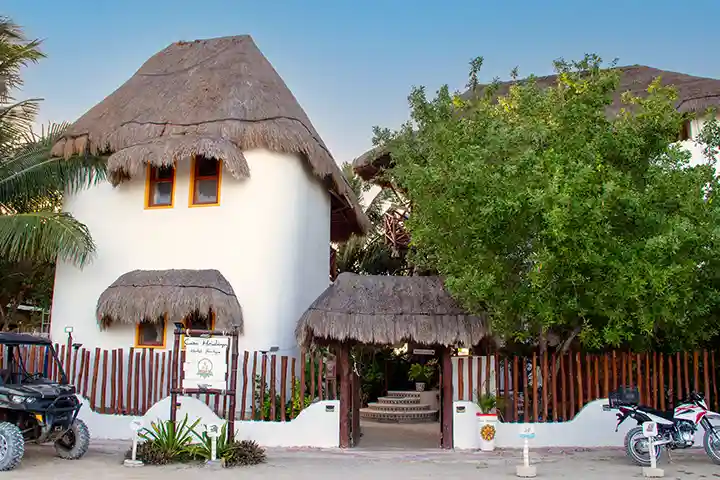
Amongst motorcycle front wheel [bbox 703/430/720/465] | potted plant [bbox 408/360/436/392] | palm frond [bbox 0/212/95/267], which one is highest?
palm frond [bbox 0/212/95/267]

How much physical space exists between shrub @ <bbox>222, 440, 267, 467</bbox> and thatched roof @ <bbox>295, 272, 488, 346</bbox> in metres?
2.13

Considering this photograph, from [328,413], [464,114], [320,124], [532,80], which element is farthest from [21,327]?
[532,80]

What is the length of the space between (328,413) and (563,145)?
18.4 ft

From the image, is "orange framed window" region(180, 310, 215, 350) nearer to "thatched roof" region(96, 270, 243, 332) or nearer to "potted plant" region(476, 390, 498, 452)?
"thatched roof" region(96, 270, 243, 332)

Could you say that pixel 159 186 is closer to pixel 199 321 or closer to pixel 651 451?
pixel 199 321

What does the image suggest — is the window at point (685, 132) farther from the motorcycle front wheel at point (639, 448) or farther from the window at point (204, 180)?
the window at point (204, 180)

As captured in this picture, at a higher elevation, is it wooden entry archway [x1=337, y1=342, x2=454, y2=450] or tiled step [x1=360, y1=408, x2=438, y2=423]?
wooden entry archway [x1=337, y1=342, x2=454, y2=450]

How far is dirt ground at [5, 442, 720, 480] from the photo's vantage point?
8.46 m

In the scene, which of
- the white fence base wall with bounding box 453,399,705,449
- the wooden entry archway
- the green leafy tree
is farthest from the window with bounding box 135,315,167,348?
the white fence base wall with bounding box 453,399,705,449

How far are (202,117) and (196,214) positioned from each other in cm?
189

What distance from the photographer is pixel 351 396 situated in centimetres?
1121

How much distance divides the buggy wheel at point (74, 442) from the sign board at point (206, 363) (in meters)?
1.51

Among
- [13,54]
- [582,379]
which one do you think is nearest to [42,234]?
[13,54]

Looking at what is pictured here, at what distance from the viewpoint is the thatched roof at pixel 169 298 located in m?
11.7
